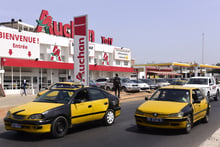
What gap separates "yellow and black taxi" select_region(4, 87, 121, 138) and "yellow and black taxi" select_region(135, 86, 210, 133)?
1.38 metres

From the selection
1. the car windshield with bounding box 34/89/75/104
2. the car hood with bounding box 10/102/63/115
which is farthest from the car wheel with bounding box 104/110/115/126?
the car hood with bounding box 10/102/63/115

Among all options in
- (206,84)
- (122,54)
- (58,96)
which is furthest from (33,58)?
(58,96)

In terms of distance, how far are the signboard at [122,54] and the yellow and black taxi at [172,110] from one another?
40.5m

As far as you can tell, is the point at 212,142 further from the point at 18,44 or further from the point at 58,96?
the point at 18,44

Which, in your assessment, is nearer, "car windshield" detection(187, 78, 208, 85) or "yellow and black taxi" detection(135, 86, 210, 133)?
"yellow and black taxi" detection(135, 86, 210, 133)

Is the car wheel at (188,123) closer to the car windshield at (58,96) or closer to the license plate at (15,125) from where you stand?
the car windshield at (58,96)

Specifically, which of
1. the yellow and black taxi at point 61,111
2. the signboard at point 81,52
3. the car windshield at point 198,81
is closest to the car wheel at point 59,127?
the yellow and black taxi at point 61,111

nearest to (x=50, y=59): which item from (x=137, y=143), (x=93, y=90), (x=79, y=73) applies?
(x=79, y=73)

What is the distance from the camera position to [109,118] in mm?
9492

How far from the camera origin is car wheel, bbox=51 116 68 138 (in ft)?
23.7

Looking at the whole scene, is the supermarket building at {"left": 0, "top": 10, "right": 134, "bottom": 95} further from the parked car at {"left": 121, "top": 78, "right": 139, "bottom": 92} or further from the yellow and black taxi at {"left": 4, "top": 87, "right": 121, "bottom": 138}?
the yellow and black taxi at {"left": 4, "top": 87, "right": 121, "bottom": 138}

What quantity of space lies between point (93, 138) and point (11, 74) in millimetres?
24700

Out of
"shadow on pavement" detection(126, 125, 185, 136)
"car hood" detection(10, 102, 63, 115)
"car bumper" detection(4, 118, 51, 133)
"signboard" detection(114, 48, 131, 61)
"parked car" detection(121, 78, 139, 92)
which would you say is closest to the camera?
"car bumper" detection(4, 118, 51, 133)

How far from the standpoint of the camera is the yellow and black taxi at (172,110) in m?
7.73
